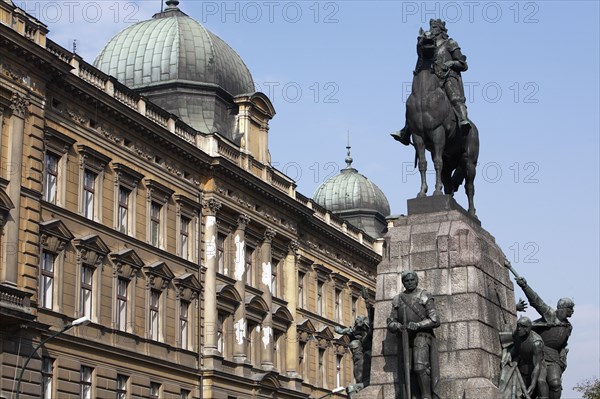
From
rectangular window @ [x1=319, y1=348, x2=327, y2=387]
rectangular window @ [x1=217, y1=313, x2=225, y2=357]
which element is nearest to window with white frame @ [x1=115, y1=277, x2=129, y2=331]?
rectangular window @ [x1=217, y1=313, x2=225, y2=357]

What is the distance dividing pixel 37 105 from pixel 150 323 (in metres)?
10.6

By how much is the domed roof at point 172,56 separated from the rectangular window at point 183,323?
10755 mm

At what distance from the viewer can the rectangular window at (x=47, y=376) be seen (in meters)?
38.5

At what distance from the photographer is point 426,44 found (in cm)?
2086

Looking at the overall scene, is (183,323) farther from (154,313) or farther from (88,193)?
(88,193)

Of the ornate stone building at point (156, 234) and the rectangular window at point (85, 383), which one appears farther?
the rectangular window at point (85, 383)

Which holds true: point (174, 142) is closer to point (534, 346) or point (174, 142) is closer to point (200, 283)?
point (200, 283)

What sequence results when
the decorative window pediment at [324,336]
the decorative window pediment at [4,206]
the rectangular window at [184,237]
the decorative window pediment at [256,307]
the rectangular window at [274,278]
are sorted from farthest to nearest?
the decorative window pediment at [324,336], the rectangular window at [274,278], the decorative window pediment at [256,307], the rectangular window at [184,237], the decorative window pediment at [4,206]

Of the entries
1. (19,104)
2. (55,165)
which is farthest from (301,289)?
(19,104)

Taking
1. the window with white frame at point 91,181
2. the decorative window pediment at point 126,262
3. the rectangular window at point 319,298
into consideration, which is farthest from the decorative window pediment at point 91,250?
the rectangular window at point 319,298

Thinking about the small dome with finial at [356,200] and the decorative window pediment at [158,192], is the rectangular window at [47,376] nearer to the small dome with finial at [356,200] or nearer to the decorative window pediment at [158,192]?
the decorative window pediment at [158,192]

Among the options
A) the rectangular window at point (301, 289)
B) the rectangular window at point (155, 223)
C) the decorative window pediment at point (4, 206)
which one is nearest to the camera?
the decorative window pediment at point (4, 206)

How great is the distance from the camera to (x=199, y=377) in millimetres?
48500

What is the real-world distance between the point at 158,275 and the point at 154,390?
14.1 feet
